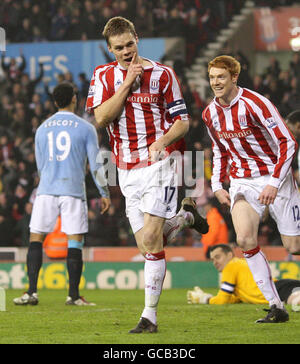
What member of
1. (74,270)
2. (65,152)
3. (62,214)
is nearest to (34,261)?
(74,270)

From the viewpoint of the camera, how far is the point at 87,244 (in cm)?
1401

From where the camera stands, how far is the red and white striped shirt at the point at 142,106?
6059 millimetres

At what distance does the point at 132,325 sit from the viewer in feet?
20.5

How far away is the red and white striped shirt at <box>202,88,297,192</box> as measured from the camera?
20.8ft

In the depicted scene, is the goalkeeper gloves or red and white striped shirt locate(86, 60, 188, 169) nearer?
red and white striped shirt locate(86, 60, 188, 169)

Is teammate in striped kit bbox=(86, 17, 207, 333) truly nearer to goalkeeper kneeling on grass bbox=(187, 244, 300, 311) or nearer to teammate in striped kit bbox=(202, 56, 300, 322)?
teammate in striped kit bbox=(202, 56, 300, 322)

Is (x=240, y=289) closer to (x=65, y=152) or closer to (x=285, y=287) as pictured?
(x=285, y=287)

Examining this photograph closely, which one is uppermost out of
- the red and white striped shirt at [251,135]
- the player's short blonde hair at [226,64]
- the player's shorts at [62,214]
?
the player's short blonde hair at [226,64]

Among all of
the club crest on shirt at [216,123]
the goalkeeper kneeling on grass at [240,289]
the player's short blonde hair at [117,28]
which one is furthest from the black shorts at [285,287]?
the player's short blonde hair at [117,28]

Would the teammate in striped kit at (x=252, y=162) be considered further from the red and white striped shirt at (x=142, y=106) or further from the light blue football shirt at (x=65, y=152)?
the light blue football shirt at (x=65, y=152)

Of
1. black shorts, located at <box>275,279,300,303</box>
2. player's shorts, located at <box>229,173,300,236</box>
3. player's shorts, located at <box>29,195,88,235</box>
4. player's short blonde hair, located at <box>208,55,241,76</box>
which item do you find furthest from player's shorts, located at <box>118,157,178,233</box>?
black shorts, located at <box>275,279,300,303</box>

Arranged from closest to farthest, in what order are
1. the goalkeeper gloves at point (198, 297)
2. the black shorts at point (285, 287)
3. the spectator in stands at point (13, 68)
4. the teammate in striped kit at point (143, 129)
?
the teammate in striped kit at point (143, 129)
the black shorts at point (285, 287)
the goalkeeper gloves at point (198, 297)
the spectator in stands at point (13, 68)

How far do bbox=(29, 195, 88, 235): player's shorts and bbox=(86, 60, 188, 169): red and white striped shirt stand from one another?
7.58 feet
